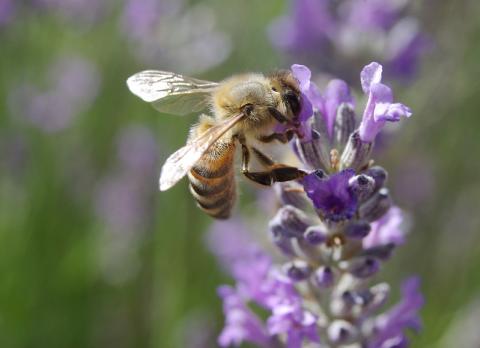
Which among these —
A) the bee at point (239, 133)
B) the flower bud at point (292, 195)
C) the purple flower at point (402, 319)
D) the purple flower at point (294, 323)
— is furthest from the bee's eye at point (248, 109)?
the purple flower at point (402, 319)

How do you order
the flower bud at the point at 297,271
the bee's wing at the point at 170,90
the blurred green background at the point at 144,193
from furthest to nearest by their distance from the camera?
1. the blurred green background at the point at 144,193
2. the bee's wing at the point at 170,90
3. the flower bud at the point at 297,271

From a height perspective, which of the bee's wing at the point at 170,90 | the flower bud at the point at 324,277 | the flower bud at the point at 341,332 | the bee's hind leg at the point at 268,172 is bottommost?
the flower bud at the point at 341,332

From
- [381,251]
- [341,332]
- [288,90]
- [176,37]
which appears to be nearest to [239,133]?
[288,90]

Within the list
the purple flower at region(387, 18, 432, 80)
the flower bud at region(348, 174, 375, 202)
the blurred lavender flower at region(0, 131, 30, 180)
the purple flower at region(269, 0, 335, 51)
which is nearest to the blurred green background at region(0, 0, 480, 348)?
the blurred lavender flower at region(0, 131, 30, 180)

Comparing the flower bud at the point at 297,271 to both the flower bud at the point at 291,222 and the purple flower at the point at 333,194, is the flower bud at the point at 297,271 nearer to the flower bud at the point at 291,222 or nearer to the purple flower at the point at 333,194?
the flower bud at the point at 291,222

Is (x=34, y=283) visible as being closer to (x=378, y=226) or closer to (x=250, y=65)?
(x=250, y=65)

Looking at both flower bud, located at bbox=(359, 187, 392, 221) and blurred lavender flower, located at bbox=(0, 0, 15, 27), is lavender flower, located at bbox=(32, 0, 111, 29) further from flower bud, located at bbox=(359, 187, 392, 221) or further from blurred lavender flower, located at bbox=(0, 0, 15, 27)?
flower bud, located at bbox=(359, 187, 392, 221)

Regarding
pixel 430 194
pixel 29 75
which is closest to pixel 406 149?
pixel 430 194
